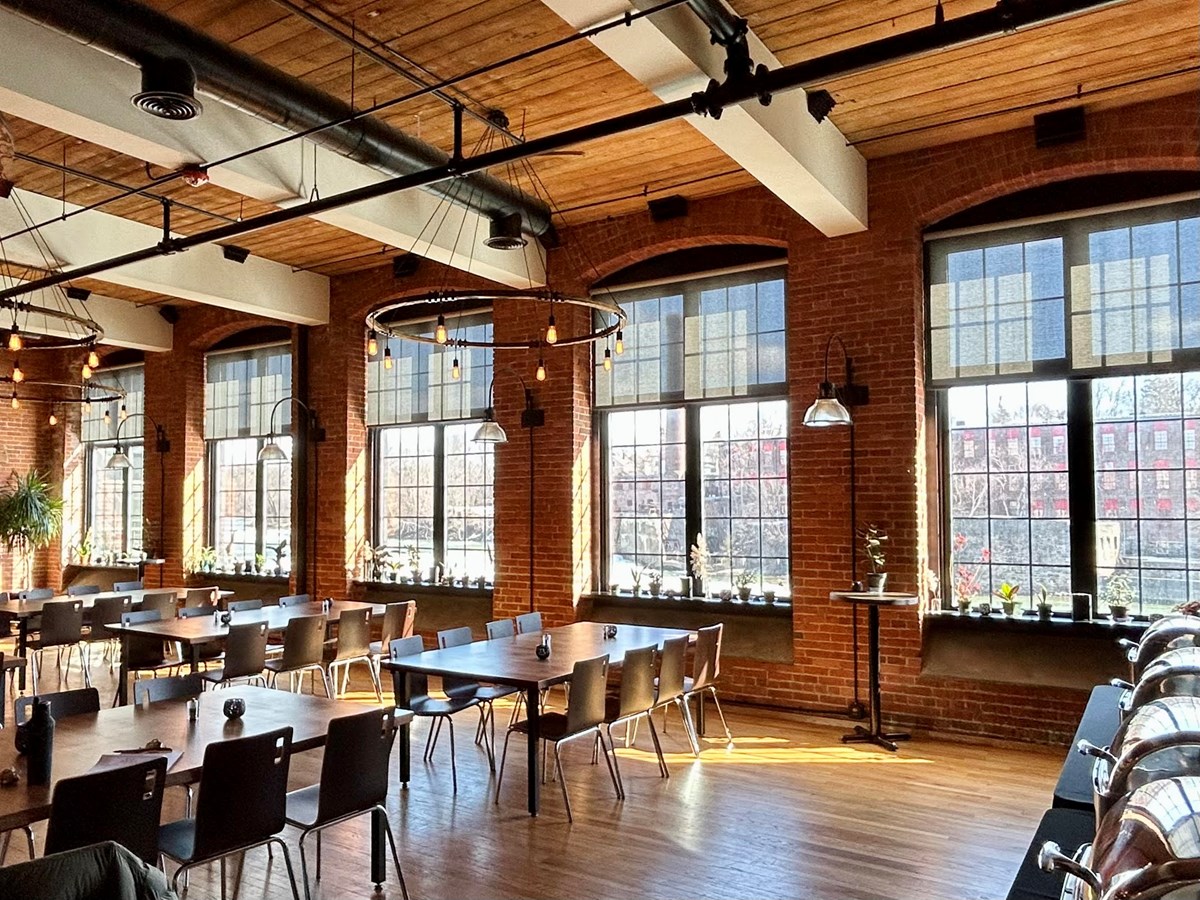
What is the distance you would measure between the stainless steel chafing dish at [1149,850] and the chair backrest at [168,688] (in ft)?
13.0

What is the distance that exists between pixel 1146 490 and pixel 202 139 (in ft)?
21.0

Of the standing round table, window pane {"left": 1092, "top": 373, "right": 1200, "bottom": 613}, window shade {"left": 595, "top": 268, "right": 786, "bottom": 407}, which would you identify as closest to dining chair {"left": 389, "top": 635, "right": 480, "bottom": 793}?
Answer: the standing round table

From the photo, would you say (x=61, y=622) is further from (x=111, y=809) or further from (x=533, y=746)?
(x=111, y=809)

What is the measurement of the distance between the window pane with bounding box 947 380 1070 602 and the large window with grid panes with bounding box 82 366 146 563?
10.3 meters

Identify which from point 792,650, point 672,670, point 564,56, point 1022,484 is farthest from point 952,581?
point 564,56

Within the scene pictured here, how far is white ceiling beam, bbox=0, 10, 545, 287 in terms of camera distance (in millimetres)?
4602

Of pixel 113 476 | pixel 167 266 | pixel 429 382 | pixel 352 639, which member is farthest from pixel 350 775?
pixel 113 476

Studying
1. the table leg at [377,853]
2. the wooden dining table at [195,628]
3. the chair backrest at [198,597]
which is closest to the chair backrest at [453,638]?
the wooden dining table at [195,628]

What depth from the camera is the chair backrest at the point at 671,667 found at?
557cm

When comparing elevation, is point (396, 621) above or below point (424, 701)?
above

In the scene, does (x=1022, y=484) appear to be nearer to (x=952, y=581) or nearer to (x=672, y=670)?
(x=952, y=581)

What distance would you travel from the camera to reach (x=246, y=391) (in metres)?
11.2

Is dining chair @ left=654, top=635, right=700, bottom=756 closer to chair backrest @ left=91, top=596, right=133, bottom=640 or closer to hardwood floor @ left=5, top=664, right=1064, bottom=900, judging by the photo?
hardwood floor @ left=5, top=664, right=1064, bottom=900

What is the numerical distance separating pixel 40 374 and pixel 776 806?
12.5 metres
